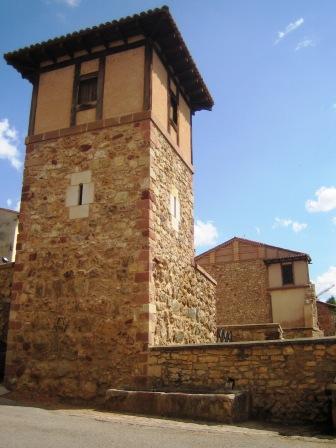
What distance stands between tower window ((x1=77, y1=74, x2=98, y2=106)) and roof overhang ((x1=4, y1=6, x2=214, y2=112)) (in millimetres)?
681

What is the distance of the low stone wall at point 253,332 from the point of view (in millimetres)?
10680

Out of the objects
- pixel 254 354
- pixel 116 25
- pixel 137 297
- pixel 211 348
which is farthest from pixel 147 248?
pixel 116 25

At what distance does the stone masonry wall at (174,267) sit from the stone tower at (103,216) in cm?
4

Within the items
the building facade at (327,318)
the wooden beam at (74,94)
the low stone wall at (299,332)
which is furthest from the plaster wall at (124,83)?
the building facade at (327,318)

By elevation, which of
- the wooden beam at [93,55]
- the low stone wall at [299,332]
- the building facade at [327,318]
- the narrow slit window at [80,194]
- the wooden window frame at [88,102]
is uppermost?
the wooden beam at [93,55]

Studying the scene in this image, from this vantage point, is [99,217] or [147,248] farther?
[99,217]

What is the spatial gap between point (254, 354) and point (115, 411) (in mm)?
2172

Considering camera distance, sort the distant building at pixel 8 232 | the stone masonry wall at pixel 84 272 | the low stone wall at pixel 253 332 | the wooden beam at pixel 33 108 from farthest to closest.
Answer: the distant building at pixel 8 232
the low stone wall at pixel 253 332
the wooden beam at pixel 33 108
the stone masonry wall at pixel 84 272

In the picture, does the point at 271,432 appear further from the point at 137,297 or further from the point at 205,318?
the point at 205,318

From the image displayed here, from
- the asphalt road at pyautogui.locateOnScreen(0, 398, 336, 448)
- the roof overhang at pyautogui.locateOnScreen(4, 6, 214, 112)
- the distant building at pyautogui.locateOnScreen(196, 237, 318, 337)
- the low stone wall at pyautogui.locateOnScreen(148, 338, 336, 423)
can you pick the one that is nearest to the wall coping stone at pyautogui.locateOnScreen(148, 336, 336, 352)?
the low stone wall at pyautogui.locateOnScreen(148, 338, 336, 423)

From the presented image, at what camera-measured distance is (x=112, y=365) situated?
740cm

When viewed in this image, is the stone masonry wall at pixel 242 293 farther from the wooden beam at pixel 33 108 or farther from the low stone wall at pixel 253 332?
the wooden beam at pixel 33 108

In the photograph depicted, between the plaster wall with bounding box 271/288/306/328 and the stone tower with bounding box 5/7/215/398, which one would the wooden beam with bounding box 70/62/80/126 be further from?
the plaster wall with bounding box 271/288/306/328

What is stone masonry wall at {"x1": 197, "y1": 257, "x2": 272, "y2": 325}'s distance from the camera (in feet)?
66.0
